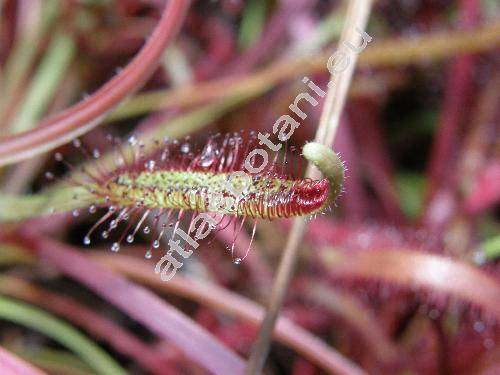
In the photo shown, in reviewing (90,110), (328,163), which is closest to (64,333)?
(90,110)

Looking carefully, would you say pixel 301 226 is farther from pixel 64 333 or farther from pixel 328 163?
pixel 64 333

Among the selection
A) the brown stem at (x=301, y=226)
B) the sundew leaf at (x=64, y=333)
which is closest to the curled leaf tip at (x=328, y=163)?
the brown stem at (x=301, y=226)

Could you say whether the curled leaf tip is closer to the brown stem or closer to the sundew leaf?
the brown stem

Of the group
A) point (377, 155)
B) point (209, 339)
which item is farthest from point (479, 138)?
point (209, 339)

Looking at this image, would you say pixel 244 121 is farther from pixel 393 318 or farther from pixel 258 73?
pixel 393 318

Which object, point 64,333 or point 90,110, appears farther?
point 64,333

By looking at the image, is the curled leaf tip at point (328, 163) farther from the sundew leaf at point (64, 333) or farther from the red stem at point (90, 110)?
the sundew leaf at point (64, 333)

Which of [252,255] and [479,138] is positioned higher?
[479,138]

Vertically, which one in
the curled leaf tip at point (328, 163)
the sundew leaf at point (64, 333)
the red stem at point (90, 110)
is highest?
the red stem at point (90, 110)

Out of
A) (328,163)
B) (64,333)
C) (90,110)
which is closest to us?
(328,163)
